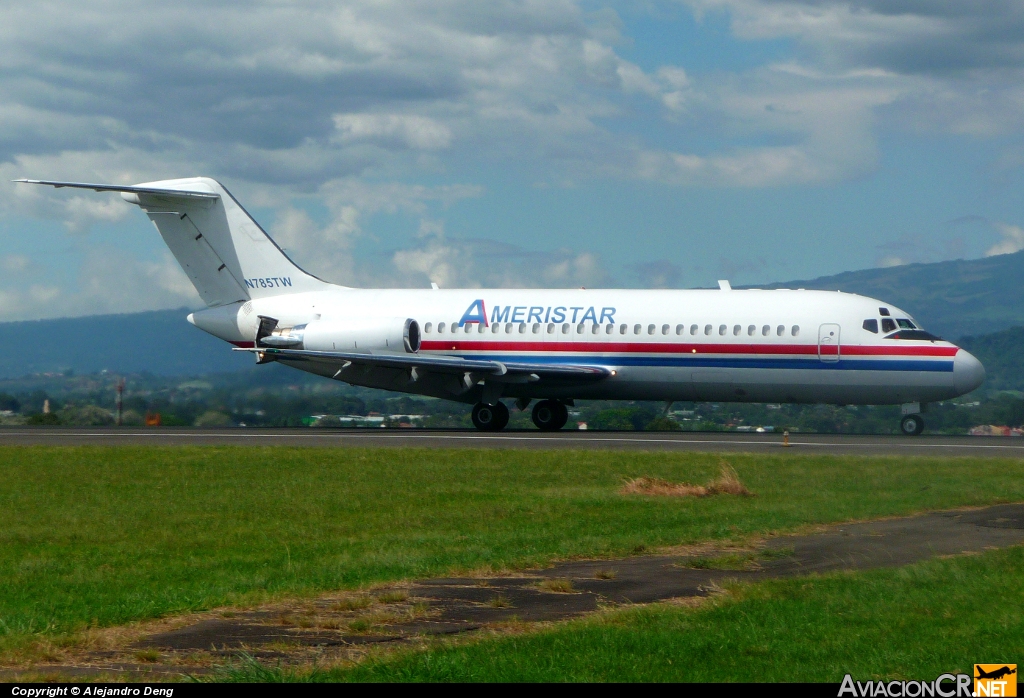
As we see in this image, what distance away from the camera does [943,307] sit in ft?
590

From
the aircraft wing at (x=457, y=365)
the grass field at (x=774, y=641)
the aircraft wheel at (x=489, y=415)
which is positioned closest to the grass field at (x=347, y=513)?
the grass field at (x=774, y=641)

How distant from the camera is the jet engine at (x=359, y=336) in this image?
35875 millimetres

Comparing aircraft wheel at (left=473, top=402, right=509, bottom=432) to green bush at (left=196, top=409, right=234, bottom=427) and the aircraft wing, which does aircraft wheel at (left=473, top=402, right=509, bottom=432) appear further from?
green bush at (left=196, top=409, right=234, bottom=427)

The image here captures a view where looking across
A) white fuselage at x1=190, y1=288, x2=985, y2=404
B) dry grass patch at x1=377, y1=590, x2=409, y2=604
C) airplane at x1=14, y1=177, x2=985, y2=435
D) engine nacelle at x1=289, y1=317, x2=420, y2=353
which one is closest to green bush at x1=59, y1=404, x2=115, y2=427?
airplane at x1=14, y1=177, x2=985, y2=435

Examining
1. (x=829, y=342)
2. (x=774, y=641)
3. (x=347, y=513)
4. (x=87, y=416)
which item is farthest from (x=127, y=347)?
(x=774, y=641)

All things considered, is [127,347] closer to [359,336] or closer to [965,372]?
[359,336]

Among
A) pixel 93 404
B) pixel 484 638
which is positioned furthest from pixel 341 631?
Result: pixel 93 404

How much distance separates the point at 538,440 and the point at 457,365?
4001 millimetres

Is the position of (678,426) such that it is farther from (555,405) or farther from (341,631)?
(341,631)

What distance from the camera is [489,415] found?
36.0 metres

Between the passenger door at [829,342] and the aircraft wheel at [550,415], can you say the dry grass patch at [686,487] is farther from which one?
the aircraft wheel at [550,415]

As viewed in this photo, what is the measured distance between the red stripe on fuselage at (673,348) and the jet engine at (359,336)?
1176 mm

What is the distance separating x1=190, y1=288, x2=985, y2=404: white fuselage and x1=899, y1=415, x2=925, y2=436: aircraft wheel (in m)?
0.76

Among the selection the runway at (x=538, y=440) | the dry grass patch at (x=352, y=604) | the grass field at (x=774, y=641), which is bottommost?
the grass field at (x=774, y=641)
